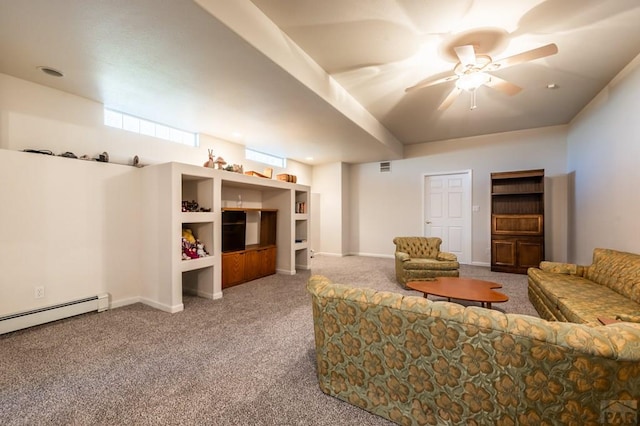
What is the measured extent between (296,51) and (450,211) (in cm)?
523

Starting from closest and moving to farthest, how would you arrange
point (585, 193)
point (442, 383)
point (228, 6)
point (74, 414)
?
1. point (442, 383)
2. point (74, 414)
3. point (228, 6)
4. point (585, 193)

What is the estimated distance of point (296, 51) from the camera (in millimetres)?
2896

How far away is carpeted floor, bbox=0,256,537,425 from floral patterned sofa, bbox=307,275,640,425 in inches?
9.7

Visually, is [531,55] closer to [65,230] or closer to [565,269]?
[565,269]

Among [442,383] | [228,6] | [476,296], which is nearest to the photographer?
[442,383]

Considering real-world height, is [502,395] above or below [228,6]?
below

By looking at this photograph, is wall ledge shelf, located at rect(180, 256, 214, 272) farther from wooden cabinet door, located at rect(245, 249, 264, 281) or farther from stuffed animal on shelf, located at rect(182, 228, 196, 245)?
wooden cabinet door, located at rect(245, 249, 264, 281)

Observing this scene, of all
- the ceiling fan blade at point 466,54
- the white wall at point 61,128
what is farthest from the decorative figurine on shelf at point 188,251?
the ceiling fan blade at point 466,54

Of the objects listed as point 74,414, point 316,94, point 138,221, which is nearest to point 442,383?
point 74,414

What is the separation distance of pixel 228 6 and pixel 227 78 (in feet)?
2.97

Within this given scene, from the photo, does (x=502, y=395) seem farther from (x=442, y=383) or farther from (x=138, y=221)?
(x=138, y=221)

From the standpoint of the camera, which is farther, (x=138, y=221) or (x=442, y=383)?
(x=138, y=221)

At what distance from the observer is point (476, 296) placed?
9.10 feet

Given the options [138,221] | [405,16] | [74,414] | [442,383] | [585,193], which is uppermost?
[405,16]
